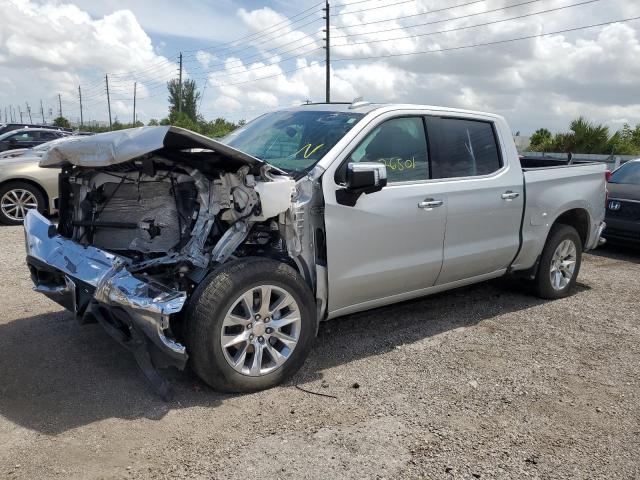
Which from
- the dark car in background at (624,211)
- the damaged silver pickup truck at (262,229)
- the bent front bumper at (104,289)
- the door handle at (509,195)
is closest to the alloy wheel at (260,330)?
the damaged silver pickup truck at (262,229)

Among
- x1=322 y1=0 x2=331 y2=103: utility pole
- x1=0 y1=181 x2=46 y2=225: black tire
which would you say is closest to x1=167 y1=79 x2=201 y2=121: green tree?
x1=322 y1=0 x2=331 y2=103: utility pole

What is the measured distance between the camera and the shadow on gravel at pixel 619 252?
27.2 ft

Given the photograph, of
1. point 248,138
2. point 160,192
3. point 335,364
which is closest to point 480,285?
point 335,364

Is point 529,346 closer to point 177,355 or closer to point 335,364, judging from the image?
point 335,364

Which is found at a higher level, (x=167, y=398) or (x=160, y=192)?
(x=160, y=192)

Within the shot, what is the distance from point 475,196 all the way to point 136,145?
9.09 feet

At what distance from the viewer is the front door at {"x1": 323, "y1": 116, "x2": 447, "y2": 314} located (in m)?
3.81

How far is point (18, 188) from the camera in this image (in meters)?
9.30

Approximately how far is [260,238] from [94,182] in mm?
1351

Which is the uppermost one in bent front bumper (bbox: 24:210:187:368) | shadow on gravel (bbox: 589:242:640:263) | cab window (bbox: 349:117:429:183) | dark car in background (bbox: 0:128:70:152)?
dark car in background (bbox: 0:128:70:152)

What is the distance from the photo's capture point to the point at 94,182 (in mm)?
4109

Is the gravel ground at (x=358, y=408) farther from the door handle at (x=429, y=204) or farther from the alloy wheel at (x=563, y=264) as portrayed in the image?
the door handle at (x=429, y=204)

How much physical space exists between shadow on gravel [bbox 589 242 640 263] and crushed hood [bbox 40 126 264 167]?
6933mm

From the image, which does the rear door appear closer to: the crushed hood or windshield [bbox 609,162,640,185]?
the crushed hood
